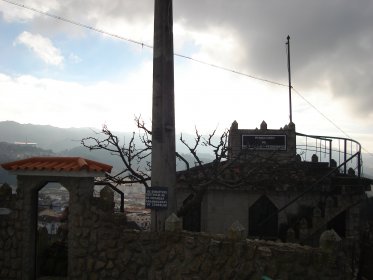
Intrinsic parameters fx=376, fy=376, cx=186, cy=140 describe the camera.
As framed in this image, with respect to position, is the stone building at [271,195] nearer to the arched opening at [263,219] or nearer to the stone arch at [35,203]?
the arched opening at [263,219]

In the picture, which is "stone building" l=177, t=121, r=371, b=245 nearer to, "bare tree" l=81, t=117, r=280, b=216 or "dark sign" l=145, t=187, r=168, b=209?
"bare tree" l=81, t=117, r=280, b=216

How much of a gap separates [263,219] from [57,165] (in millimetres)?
9932

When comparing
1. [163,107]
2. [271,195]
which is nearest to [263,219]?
[271,195]

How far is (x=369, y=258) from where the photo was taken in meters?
14.1

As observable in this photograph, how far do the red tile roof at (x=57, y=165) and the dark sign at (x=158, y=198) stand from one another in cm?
135

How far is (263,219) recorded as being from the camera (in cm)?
1620

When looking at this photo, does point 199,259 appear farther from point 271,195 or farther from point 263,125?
point 263,125

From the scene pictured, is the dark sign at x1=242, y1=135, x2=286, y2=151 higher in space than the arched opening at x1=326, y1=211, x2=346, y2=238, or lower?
higher

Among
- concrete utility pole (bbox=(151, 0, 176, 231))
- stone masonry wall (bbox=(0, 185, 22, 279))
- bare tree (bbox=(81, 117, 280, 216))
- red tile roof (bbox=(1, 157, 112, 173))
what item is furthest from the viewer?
bare tree (bbox=(81, 117, 280, 216))

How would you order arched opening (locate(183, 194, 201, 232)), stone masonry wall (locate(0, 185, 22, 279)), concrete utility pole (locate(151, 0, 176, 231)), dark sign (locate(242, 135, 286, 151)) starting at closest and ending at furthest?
stone masonry wall (locate(0, 185, 22, 279))
concrete utility pole (locate(151, 0, 176, 231))
arched opening (locate(183, 194, 201, 232))
dark sign (locate(242, 135, 286, 151))

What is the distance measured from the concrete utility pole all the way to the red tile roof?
1.47 metres

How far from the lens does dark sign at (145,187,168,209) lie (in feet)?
32.9

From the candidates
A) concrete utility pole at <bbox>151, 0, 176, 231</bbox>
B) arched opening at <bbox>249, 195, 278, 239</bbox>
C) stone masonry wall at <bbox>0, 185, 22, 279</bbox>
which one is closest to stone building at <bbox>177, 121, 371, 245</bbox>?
arched opening at <bbox>249, 195, 278, 239</bbox>

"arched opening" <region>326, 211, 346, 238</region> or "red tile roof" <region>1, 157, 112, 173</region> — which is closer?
"red tile roof" <region>1, 157, 112, 173</region>
